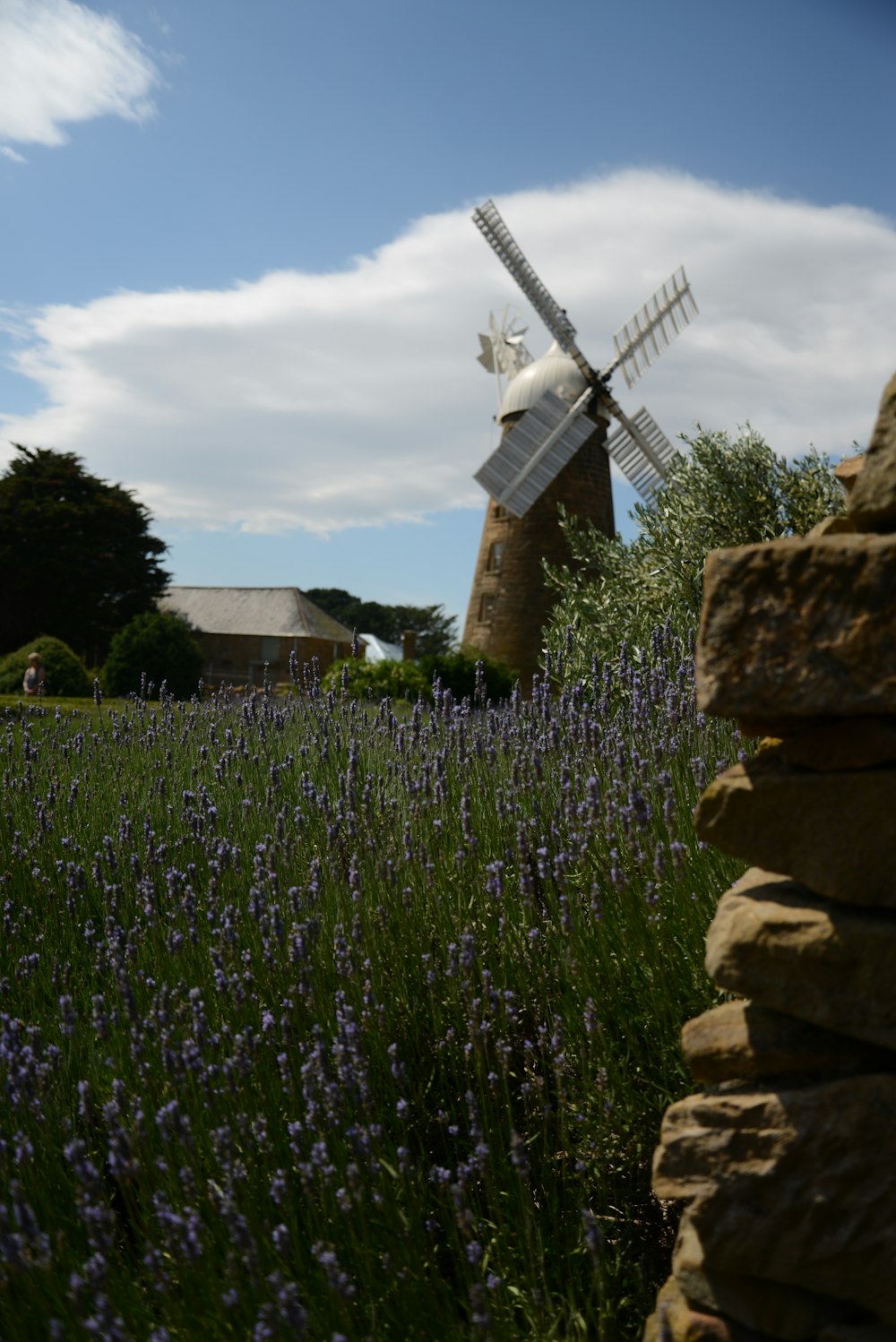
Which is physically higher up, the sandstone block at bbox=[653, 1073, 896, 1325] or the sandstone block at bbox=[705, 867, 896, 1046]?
the sandstone block at bbox=[705, 867, 896, 1046]

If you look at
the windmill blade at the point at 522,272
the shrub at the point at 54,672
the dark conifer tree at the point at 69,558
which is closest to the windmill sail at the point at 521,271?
the windmill blade at the point at 522,272

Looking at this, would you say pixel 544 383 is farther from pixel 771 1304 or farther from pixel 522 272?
pixel 771 1304

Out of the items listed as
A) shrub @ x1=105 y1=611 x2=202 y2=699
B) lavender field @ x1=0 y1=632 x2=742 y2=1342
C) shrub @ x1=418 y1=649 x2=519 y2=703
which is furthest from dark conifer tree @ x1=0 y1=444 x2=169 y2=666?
lavender field @ x1=0 y1=632 x2=742 y2=1342

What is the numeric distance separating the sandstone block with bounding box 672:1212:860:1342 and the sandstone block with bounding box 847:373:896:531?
64.8 inches

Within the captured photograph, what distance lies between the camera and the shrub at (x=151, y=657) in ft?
84.1

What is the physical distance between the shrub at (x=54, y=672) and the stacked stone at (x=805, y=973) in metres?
21.1

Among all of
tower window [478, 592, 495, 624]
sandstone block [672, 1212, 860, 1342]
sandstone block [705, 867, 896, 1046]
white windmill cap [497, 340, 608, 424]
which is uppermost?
white windmill cap [497, 340, 608, 424]

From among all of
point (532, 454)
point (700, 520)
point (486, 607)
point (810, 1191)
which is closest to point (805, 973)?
point (810, 1191)

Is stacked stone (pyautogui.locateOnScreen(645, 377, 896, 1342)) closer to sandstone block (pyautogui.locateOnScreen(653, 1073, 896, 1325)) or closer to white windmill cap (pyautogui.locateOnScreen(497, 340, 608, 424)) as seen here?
sandstone block (pyautogui.locateOnScreen(653, 1073, 896, 1325))

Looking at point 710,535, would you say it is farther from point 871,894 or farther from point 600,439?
point 600,439

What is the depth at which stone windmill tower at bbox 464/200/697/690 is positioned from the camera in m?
22.9

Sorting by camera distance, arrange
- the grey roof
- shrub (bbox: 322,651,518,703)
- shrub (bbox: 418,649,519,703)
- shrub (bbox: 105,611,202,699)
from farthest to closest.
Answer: the grey roof < shrub (bbox: 105,611,202,699) < shrub (bbox: 418,649,519,703) < shrub (bbox: 322,651,518,703)

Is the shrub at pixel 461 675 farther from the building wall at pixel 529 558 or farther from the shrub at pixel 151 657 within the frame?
the shrub at pixel 151 657

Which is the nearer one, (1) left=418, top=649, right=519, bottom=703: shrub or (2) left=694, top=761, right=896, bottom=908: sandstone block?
(2) left=694, top=761, right=896, bottom=908: sandstone block
